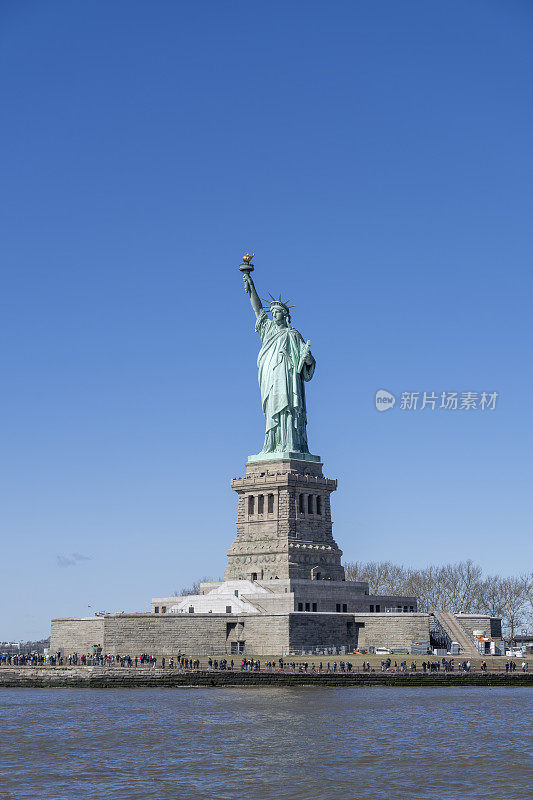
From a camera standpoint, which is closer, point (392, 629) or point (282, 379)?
point (392, 629)

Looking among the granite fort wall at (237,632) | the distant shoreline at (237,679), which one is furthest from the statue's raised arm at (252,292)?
the distant shoreline at (237,679)

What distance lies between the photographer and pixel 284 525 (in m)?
Result: 86.6

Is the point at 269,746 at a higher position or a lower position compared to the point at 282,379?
lower

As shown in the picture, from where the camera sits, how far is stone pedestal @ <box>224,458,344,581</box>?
85.8 metres

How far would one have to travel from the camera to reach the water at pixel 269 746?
3669cm

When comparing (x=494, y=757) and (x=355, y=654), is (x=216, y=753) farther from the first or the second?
(x=355, y=654)

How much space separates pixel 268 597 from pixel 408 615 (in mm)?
9855

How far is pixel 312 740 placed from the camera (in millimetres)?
45469

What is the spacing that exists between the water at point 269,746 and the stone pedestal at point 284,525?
2297cm

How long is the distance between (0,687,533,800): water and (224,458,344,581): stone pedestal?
23.0 meters

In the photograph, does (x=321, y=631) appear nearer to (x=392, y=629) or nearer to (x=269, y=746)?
(x=392, y=629)

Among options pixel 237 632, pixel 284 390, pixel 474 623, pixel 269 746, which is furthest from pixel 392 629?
pixel 269 746

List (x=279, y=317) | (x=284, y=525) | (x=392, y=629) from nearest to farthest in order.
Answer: (x=392, y=629), (x=284, y=525), (x=279, y=317)

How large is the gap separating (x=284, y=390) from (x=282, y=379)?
89 cm
